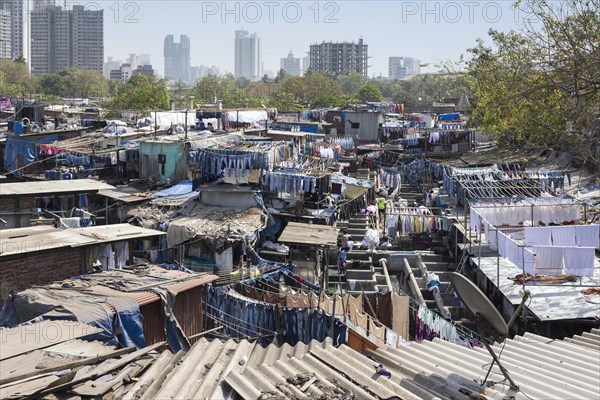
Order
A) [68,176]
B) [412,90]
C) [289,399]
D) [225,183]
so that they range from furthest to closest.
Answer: [412,90] < [68,176] < [225,183] < [289,399]

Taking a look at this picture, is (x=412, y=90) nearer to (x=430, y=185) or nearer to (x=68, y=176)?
(x=430, y=185)

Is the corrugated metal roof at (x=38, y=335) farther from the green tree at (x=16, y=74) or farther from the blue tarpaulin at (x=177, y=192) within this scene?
the green tree at (x=16, y=74)

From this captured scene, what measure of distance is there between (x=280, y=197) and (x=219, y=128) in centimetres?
1800

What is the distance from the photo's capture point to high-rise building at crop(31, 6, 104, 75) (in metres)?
157

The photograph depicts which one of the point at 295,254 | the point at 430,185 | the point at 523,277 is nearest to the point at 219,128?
the point at 430,185

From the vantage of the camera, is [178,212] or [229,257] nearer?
[229,257]

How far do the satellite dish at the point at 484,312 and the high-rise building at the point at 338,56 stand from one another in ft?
500

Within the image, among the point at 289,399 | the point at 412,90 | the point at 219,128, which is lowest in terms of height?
the point at 289,399

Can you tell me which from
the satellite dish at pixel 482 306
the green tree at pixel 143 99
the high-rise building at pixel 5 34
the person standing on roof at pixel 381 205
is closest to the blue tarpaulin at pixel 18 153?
the person standing on roof at pixel 381 205

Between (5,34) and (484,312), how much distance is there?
600ft

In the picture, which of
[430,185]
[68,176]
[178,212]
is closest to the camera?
[178,212]

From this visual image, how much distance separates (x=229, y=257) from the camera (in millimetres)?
18391

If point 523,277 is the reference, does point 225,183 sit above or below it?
above

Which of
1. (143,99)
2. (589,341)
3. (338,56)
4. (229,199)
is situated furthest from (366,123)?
(338,56)
